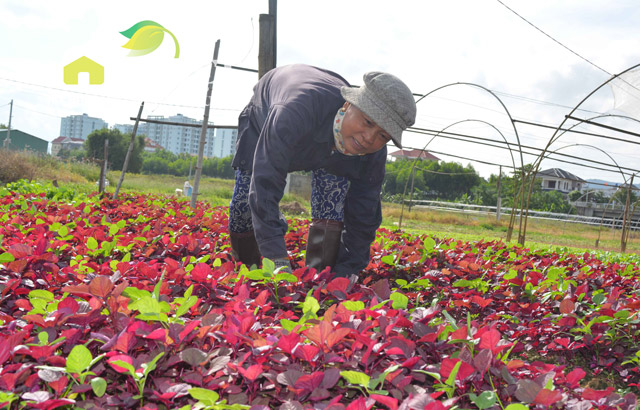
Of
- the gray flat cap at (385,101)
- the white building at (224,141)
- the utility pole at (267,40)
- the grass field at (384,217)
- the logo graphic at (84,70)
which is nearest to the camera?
the gray flat cap at (385,101)

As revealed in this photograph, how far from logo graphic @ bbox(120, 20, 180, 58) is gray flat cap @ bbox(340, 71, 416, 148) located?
4.89 m

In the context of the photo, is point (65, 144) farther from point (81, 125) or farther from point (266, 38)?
point (266, 38)

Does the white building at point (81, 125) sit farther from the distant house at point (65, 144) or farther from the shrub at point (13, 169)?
the shrub at point (13, 169)

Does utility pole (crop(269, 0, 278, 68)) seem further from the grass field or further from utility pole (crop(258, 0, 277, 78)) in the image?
the grass field

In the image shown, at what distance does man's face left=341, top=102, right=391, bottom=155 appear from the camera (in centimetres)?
226

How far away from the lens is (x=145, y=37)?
6438 millimetres

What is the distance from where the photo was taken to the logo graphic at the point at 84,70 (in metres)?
5.45

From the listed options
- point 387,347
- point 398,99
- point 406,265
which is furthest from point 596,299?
point 387,347

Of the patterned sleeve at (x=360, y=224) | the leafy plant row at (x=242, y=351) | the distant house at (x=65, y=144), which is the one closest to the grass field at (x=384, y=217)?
the patterned sleeve at (x=360, y=224)

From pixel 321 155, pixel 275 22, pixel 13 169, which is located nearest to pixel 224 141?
pixel 13 169

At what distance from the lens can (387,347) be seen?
49.1 inches

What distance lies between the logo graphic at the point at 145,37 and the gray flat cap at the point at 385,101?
4888mm

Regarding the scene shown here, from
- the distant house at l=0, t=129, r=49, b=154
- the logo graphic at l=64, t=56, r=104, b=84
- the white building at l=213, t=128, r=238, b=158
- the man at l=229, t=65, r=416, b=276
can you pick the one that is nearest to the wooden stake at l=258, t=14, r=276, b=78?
the logo graphic at l=64, t=56, r=104, b=84

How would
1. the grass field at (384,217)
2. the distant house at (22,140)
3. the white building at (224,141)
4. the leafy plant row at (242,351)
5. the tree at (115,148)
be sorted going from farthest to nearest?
the white building at (224,141) → the distant house at (22,140) → the tree at (115,148) → the grass field at (384,217) → the leafy plant row at (242,351)
